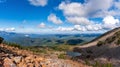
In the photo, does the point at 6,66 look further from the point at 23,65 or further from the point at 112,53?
the point at 112,53

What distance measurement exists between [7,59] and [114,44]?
14164 centimetres

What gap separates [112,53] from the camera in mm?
152875

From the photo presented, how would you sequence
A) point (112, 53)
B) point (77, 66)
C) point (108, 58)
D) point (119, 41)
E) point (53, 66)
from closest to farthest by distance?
1. point (53, 66)
2. point (77, 66)
3. point (108, 58)
4. point (112, 53)
5. point (119, 41)

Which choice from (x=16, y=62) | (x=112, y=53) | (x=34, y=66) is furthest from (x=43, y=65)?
(x=112, y=53)

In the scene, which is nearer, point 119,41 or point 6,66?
point 6,66

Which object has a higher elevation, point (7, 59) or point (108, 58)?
point (7, 59)

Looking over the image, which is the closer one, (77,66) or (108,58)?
(77,66)

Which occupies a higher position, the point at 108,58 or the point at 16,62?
the point at 16,62

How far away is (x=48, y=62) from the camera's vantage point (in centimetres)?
3862

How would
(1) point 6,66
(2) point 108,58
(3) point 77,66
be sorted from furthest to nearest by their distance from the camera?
1. (2) point 108,58
2. (3) point 77,66
3. (1) point 6,66

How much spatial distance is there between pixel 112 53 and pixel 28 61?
12151 centimetres

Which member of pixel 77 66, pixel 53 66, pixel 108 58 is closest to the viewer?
pixel 53 66

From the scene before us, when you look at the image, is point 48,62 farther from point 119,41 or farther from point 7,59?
point 119,41

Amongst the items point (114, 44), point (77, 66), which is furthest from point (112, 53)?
point (77, 66)
